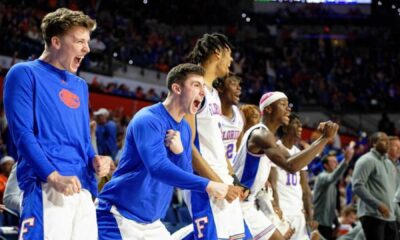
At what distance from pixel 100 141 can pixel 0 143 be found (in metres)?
2.11

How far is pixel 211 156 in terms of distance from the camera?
634 centimetres

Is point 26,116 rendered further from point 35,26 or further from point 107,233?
point 35,26

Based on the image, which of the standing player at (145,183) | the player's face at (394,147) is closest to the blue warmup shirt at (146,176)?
the standing player at (145,183)

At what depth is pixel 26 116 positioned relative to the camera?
4.36 m

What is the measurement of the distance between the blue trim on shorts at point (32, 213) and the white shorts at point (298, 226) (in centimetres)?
430

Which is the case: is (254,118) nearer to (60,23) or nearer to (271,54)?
(60,23)

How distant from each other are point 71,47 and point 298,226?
4380 millimetres

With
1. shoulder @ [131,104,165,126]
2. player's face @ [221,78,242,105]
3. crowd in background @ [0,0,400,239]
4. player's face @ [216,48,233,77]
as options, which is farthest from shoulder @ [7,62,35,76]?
crowd in background @ [0,0,400,239]

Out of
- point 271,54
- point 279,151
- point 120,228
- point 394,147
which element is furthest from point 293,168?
point 271,54

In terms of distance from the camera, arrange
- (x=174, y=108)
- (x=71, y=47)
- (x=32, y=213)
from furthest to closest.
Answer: (x=174, y=108), (x=71, y=47), (x=32, y=213)

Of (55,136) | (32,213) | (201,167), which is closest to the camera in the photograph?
(32,213)

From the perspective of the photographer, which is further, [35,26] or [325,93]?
[325,93]

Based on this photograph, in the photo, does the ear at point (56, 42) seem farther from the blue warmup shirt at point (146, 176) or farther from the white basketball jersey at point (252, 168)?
the white basketball jersey at point (252, 168)

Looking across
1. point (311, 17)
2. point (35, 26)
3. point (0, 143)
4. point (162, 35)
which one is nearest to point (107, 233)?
point (0, 143)
